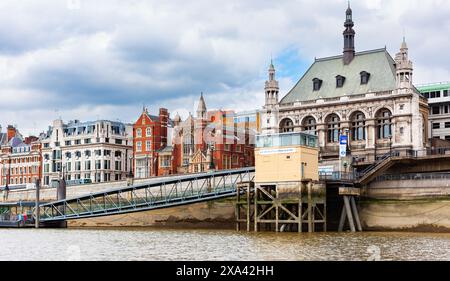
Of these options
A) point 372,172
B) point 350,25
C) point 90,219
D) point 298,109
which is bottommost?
point 90,219

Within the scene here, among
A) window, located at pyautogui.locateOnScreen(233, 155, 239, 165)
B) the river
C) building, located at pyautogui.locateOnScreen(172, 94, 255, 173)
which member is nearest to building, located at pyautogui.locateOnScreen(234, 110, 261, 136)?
building, located at pyautogui.locateOnScreen(172, 94, 255, 173)

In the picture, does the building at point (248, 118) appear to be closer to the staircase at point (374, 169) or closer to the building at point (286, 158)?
the staircase at point (374, 169)

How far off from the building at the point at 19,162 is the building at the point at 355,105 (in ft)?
212

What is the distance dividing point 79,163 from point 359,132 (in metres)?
66.8

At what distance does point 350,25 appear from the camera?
353ft

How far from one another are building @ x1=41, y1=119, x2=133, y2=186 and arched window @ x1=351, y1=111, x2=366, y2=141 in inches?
2267

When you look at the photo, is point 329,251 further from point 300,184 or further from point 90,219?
point 90,219

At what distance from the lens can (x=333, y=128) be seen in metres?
103

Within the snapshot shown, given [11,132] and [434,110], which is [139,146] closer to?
[11,132]

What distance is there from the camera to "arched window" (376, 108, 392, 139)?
Answer: 9862cm

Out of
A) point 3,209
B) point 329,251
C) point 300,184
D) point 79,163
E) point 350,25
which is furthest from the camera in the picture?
point 79,163

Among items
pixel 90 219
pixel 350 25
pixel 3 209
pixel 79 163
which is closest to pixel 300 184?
pixel 90 219

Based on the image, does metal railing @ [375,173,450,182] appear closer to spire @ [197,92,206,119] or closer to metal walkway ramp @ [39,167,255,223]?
metal walkway ramp @ [39,167,255,223]

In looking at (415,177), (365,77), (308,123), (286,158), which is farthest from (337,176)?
(308,123)
